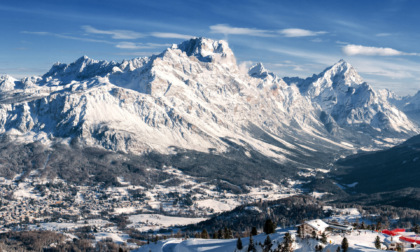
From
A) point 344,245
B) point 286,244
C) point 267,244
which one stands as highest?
point 344,245

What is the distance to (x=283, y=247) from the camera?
570 feet

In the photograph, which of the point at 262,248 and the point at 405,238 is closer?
the point at 262,248

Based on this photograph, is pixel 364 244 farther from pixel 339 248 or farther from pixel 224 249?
pixel 224 249

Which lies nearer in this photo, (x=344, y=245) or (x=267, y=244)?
→ (x=344, y=245)

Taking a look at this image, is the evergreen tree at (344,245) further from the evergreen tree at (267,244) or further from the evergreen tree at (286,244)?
the evergreen tree at (267,244)

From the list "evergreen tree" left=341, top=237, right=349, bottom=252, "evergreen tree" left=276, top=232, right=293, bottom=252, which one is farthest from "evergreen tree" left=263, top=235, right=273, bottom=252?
"evergreen tree" left=341, top=237, right=349, bottom=252

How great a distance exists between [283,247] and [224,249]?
109 ft

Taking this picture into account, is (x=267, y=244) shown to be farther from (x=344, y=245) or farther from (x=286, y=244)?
(x=344, y=245)

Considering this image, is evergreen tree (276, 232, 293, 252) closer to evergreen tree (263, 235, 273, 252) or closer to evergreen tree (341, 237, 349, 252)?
evergreen tree (263, 235, 273, 252)

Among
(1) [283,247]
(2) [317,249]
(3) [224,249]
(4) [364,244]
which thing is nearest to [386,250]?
(4) [364,244]

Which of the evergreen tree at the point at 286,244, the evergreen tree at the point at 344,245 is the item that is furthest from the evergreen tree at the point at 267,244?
the evergreen tree at the point at 344,245

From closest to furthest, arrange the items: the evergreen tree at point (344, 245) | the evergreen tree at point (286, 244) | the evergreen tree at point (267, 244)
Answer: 1. the evergreen tree at point (344, 245)
2. the evergreen tree at point (286, 244)
3. the evergreen tree at point (267, 244)

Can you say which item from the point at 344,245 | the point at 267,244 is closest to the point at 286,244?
the point at 267,244

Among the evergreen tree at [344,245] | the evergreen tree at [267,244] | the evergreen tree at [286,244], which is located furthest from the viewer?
the evergreen tree at [267,244]
